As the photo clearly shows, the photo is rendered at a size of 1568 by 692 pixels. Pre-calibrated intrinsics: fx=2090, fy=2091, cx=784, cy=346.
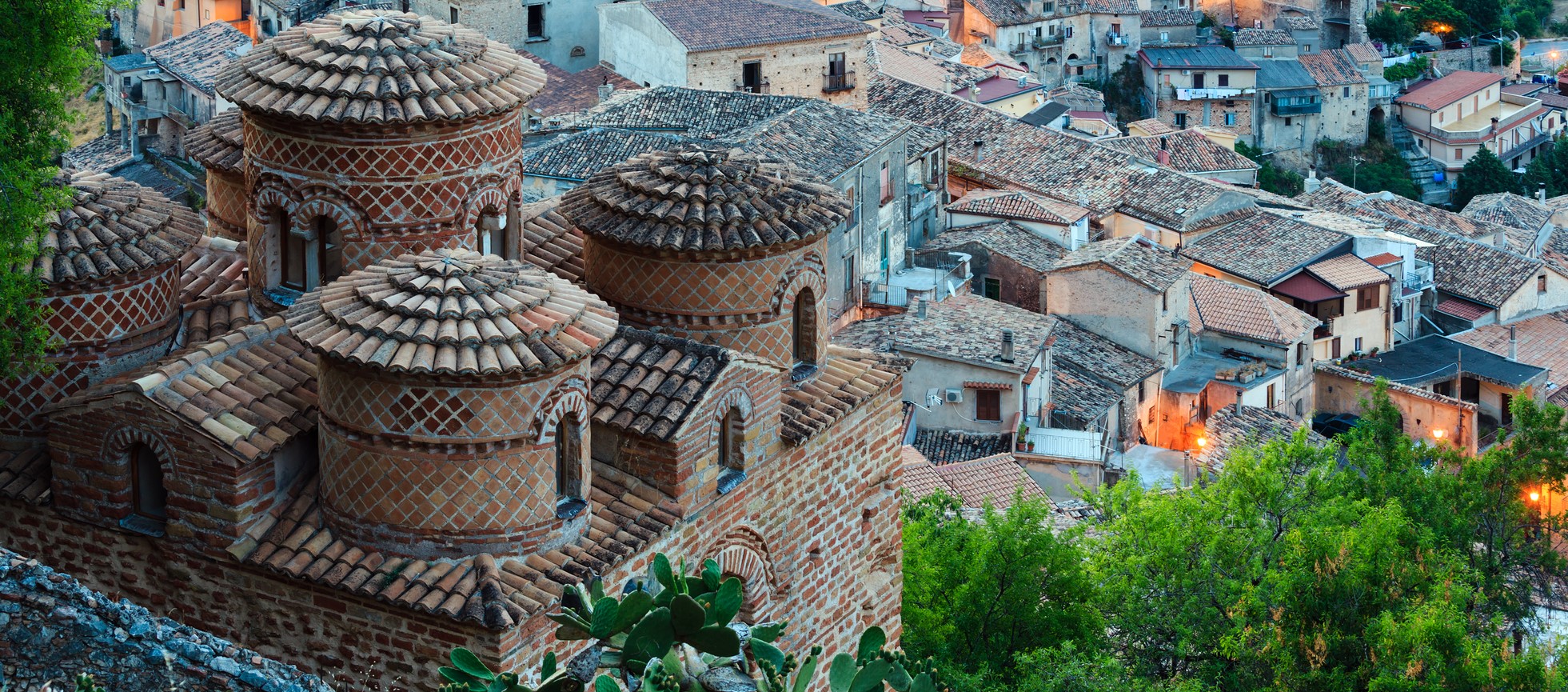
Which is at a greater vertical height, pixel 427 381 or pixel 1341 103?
pixel 427 381

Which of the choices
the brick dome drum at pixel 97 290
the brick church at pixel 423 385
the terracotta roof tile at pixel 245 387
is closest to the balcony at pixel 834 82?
the brick church at pixel 423 385

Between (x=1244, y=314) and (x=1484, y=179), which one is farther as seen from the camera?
(x=1484, y=179)

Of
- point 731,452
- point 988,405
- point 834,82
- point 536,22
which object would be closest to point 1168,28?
point 834,82

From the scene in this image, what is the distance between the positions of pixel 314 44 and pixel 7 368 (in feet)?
12.3

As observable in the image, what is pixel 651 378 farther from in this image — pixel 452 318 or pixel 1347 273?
pixel 1347 273

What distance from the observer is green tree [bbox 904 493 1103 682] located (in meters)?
25.8

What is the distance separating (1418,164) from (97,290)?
7907 cm

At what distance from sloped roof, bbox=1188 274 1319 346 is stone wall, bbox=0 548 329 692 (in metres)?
39.6

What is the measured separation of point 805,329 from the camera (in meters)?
19.7

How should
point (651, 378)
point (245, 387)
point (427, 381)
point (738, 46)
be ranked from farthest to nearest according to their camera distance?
point (738, 46)
point (651, 378)
point (245, 387)
point (427, 381)

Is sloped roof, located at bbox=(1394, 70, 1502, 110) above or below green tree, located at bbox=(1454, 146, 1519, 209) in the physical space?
above

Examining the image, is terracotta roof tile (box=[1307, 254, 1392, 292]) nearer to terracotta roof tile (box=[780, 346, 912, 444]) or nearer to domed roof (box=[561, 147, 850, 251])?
terracotta roof tile (box=[780, 346, 912, 444])

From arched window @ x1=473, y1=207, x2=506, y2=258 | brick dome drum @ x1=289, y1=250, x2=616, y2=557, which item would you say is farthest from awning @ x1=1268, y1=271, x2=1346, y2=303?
brick dome drum @ x1=289, y1=250, x2=616, y2=557

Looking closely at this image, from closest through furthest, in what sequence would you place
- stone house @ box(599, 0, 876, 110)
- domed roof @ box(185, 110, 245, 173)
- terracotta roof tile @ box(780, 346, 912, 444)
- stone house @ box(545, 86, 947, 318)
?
terracotta roof tile @ box(780, 346, 912, 444), domed roof @ box(185, 110, 245, 173), stone house @ box(545, 86, 947, 318), stone house @ box(599, 0, 876, 110)
